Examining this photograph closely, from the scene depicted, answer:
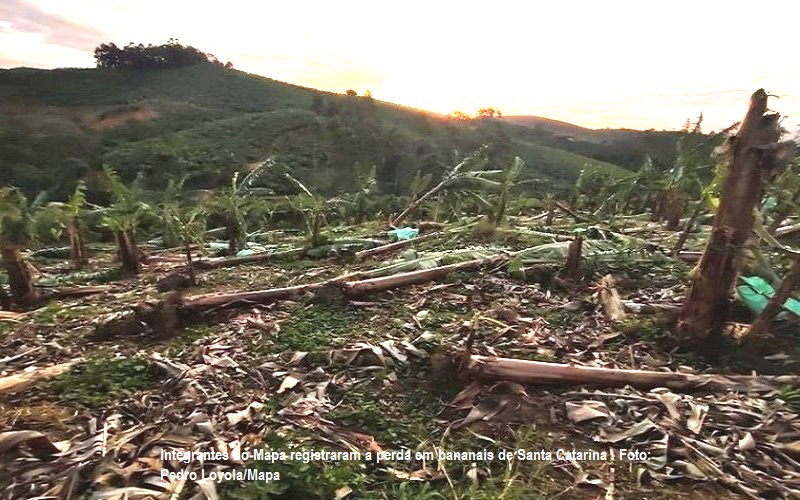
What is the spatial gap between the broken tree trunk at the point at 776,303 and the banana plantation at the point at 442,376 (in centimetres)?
2

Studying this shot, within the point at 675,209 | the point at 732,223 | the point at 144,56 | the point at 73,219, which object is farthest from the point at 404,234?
the point at 144,56

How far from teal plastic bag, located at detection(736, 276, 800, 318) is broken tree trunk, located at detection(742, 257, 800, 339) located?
435mm

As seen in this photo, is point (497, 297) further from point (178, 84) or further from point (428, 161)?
point (178, 84)

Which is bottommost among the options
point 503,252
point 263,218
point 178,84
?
point 263,218

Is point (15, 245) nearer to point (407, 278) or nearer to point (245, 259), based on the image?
point (245, 259)

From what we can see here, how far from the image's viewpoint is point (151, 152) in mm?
40844

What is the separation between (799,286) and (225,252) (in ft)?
25.4

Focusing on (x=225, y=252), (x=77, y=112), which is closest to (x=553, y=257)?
(x=225, y=252)

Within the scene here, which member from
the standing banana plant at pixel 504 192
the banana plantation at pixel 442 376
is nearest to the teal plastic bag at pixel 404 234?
the standing banana plant at pixel 504 192

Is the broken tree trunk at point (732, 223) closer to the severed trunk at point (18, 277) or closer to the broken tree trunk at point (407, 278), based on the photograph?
the broken tree trunk at point (407, 278)

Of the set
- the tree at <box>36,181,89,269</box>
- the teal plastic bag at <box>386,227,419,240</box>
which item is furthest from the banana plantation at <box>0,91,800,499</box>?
the teal plastic bag at <box>386,227,419,240</box>

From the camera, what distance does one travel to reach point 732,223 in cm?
334

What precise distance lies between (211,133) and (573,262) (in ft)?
165

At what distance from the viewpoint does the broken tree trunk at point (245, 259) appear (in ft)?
23.4
